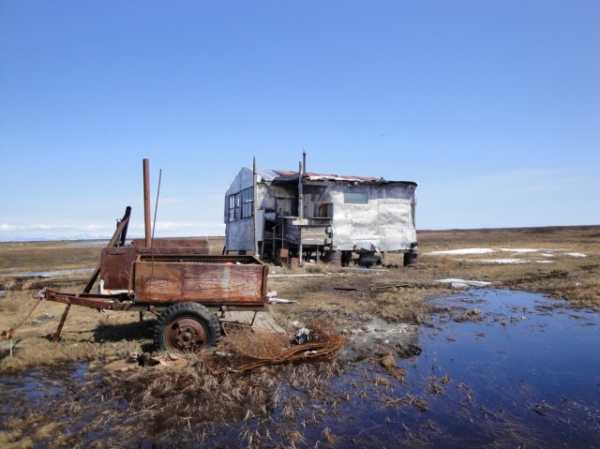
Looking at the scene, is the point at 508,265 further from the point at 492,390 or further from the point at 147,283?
the point at 147,283

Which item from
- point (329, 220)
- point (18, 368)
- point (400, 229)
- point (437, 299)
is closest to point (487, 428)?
point (18, 368)

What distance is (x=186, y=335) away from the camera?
243 inches

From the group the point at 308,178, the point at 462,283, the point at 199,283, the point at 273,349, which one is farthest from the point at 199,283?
the point at 308,178

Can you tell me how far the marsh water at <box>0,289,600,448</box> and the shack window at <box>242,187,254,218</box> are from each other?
15723 mm

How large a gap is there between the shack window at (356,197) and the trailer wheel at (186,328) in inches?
611

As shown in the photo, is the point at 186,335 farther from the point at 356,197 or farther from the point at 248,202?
the point at 248,202

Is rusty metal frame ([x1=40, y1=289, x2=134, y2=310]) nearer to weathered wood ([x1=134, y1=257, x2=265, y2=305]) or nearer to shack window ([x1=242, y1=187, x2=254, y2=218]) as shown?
weathered wood ([x1=134, y1=257, x2=265, y2=305])

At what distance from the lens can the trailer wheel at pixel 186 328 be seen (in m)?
6.12

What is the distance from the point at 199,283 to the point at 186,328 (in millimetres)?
663

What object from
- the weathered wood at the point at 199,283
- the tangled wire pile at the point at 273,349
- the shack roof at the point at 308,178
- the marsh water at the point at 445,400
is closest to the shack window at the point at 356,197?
the shack roof at the point at 308,178

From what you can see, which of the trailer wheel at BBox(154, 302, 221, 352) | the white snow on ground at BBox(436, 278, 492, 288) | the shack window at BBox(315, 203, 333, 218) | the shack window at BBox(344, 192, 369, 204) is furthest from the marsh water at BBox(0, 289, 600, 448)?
the shack window at BBox(344, 192, 369, 204)

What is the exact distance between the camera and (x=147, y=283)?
20.9 feet

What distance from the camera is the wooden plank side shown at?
20.9ft

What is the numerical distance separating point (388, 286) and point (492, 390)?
875cm
